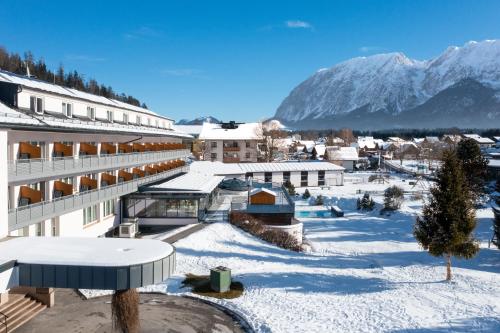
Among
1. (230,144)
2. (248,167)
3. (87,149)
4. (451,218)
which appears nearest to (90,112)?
(87,149)

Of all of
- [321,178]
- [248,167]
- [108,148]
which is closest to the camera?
[108,148]

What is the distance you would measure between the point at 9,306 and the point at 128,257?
6343 millimetres

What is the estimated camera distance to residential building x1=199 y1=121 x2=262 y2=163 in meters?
88.4

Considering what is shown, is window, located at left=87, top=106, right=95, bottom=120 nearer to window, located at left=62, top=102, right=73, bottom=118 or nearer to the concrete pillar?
window, located at left=62, top=102, right=73, bottom=118

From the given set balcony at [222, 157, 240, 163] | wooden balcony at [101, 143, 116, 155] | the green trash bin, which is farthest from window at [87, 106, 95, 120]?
balcony at [222, 157, 240, 163]

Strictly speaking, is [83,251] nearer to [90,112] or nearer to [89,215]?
[89,215]

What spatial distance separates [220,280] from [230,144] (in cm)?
6839

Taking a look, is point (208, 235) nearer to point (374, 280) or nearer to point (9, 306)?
point (374, 280)

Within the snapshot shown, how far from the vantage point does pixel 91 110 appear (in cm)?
3469

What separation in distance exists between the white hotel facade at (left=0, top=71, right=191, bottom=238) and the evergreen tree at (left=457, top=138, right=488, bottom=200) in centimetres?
3659

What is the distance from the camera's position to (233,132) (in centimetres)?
9069

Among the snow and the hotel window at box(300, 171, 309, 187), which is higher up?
the hotel window at box(300, 171, 309, 187)

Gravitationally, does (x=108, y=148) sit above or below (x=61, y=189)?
above

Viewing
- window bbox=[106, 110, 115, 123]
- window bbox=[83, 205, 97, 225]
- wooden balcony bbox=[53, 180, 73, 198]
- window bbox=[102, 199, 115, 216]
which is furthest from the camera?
window bbox=[106, 110, 115, 123]
